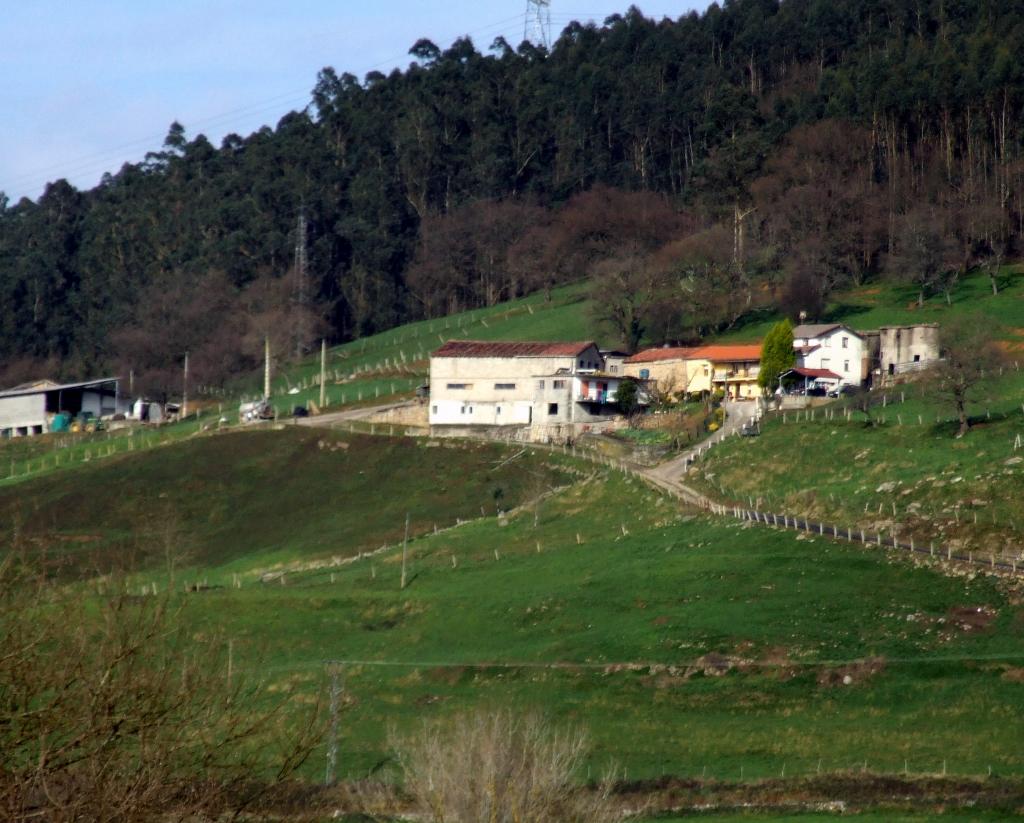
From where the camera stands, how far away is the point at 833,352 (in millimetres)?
86938

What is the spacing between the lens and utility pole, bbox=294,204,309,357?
13388 centimetres

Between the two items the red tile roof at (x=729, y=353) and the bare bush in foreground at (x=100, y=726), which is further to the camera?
the red tile roof at (x=729, y=353)

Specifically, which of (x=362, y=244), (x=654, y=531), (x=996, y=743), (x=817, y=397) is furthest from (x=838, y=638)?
(x=362, y=244)

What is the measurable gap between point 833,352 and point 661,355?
30.5 feet

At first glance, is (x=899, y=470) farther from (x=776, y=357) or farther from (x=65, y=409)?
(x=65, y=409)

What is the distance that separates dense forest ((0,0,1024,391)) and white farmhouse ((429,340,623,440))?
1241cm

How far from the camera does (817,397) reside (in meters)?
80.2

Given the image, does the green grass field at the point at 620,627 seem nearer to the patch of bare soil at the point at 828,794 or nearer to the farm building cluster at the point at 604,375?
the patch of bare soil at the point at 828,794

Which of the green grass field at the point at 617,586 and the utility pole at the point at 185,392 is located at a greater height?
the utility pole at the point at 185,392

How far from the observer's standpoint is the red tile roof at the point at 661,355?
88.2 metres

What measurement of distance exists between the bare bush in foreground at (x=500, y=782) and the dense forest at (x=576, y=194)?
64.8 metres

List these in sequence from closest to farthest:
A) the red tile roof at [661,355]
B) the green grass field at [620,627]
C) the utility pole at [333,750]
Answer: the utility pole at [333,750] < the green grass field at [620,627] < the red tile roof at [661,355]

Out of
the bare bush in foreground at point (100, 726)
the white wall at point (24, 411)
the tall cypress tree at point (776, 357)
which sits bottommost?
the bare bush in foreground at point (100, 726)

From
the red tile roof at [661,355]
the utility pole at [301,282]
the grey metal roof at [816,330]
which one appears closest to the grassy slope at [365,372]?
the utility pole at [301,282]
